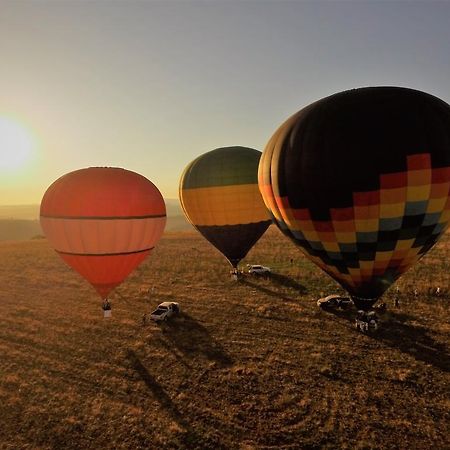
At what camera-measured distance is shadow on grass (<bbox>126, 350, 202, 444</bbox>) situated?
10.7 m

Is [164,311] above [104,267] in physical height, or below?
below

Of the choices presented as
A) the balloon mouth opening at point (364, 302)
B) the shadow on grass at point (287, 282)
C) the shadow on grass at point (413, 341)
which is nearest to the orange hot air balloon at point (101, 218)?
the balloon mouth opening at point (364, 302)

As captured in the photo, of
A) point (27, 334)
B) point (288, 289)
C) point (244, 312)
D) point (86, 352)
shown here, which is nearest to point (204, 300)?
point (244, 312)

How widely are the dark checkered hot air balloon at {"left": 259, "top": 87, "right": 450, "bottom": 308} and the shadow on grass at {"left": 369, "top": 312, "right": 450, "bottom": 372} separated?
2.64 meters

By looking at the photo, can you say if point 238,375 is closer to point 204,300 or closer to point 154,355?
point 154,355

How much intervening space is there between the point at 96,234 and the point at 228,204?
31.8 ft

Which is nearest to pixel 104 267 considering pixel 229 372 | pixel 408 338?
pixel 229 372

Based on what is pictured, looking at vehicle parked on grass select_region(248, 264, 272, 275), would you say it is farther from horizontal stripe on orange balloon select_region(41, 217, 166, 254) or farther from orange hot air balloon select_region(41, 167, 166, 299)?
horizontal stripe on orange balloon select_region(41, 217, 166, 254)

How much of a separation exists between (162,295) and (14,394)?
1061 centimetres

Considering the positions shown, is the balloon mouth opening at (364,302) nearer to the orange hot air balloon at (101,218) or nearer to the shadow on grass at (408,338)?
the shadow on grass at (408,338)

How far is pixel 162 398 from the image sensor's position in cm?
1245

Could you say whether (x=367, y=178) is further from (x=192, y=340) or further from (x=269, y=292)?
(x=269, y=292)

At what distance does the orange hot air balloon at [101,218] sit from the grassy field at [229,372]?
163 inches

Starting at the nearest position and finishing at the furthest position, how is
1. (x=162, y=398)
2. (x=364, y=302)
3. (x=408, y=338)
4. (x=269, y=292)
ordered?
1. (x=162, y=398)
2. (x=364, y=302)
3. (x=408, y=338)
4. (x=269, y=292)
